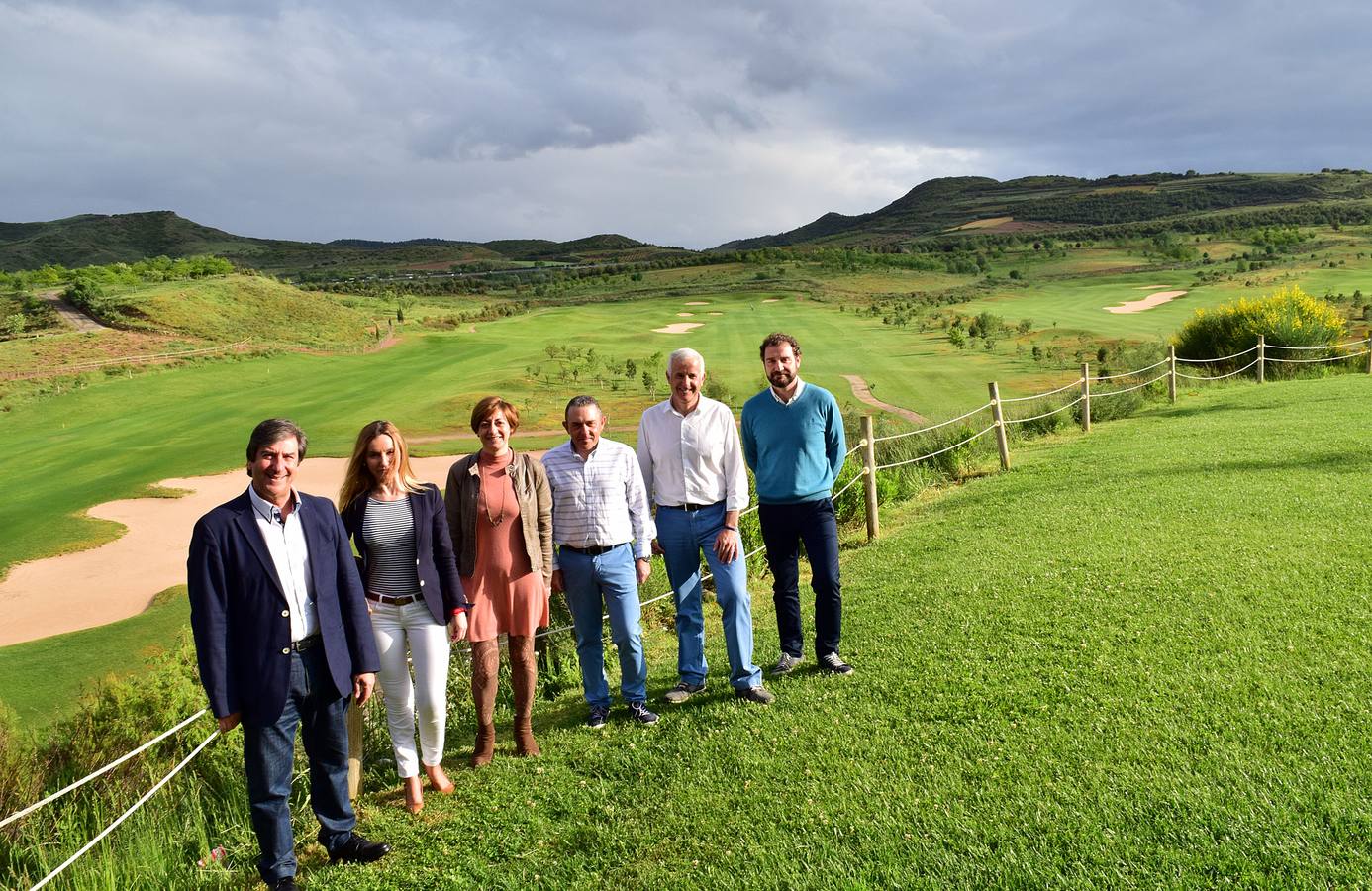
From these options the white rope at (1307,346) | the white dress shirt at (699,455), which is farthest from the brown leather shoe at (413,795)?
the white rope at (1307,346)

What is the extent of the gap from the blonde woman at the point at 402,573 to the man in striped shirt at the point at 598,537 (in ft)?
2.35

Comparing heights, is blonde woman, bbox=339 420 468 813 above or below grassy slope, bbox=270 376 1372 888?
above

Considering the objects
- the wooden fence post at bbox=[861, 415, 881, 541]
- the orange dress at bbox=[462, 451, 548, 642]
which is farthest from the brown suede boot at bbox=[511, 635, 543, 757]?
the wooden fence post at bbox=[861, 415, 881, 541]

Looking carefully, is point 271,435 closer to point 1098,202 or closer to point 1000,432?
point 1000,432

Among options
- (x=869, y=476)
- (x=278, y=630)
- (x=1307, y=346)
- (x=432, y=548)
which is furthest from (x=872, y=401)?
(x=278, y=630)

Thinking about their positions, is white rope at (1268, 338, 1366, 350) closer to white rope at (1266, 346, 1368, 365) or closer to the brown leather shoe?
white rope at (1266, 346, 1368, 365)

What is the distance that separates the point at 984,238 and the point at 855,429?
314ft

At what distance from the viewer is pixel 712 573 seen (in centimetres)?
466

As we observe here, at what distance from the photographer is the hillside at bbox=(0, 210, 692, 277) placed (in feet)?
436

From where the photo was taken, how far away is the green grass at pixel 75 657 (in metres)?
9.99

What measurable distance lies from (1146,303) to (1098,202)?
81.6 meters

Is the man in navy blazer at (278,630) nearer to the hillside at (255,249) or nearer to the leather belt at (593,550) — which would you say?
the leather belt at (593,550)

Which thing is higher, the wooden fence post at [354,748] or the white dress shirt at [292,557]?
the white dress shirt at [292,557]

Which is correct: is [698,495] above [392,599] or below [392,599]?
above
